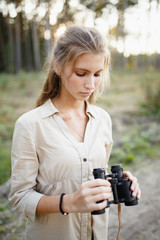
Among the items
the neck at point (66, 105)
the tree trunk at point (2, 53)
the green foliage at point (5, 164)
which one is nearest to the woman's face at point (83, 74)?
the neck at point (66, 105)

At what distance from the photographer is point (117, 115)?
7734 millimetres

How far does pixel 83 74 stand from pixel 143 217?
9.26ft

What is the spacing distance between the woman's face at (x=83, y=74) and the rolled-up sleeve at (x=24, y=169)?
1.53ft

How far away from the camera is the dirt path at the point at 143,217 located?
9.59ft

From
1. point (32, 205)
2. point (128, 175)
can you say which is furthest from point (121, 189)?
point (32, 205)

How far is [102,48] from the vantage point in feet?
5.01

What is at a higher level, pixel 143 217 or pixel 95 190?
pixel 95 190

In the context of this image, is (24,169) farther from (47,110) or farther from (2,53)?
(2,53)

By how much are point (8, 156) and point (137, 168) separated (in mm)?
3075

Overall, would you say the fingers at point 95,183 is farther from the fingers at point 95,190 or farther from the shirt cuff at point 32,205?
the shirt cuff at point 32,205

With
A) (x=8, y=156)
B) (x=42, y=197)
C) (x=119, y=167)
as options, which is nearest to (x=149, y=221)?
(x=119, y=167)

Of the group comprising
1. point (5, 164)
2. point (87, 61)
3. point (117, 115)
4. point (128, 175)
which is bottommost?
point (5, 164)

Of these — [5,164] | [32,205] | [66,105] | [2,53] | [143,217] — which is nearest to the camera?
[32,205]

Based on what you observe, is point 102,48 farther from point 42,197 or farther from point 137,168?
point 137,168
